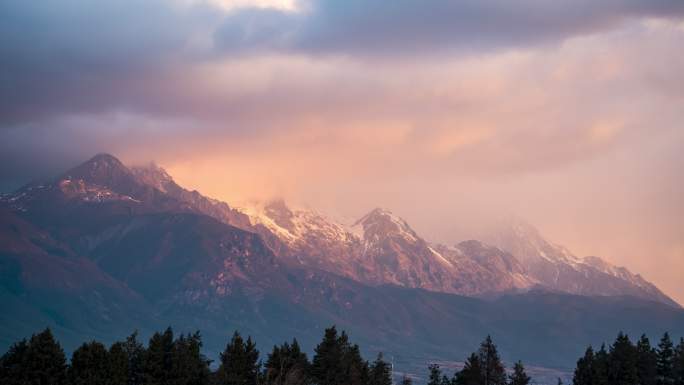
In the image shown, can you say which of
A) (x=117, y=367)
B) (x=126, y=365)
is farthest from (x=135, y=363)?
(x=117, y=367)

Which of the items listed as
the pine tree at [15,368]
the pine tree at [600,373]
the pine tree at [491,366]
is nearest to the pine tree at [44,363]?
the pine tree at [15,368]

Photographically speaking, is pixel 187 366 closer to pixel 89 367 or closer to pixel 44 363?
pixel 89 367

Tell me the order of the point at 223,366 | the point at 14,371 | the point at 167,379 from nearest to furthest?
the point at 14,371
the point at 167,379
the point at 223,366

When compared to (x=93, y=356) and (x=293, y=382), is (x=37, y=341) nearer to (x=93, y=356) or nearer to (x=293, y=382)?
(x=93, y=356)

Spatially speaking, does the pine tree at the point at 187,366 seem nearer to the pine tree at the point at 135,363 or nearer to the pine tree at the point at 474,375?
the pine tree at the point at 135,363

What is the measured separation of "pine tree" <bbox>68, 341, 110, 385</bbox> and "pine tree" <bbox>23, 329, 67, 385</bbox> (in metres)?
2.00

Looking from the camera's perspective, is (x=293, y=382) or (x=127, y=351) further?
(x=127, y=351)

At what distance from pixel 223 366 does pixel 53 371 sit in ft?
125

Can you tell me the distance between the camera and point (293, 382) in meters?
165

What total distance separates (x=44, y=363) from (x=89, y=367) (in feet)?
24.6

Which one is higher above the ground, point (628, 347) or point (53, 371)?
point (628, 347)

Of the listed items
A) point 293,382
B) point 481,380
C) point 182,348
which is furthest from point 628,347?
point 182,348

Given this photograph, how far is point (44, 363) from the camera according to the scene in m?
166

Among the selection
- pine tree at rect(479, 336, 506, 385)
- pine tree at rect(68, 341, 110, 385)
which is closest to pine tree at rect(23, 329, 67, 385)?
pine tree at rect(68, 341, 110, 385)
